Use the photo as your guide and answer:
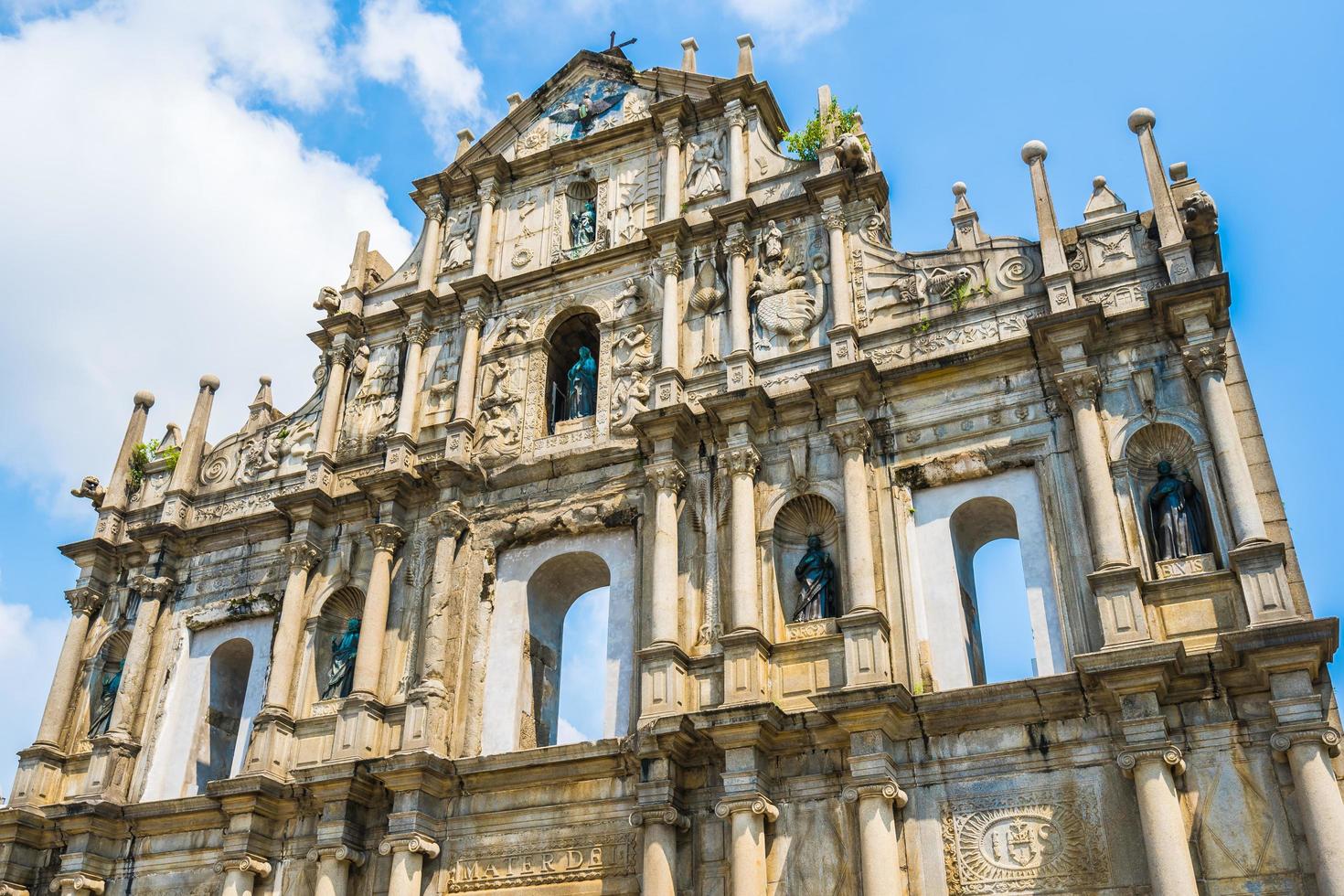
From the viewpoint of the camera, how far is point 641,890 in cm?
1216

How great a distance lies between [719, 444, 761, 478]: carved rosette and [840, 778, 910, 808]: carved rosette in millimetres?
3901

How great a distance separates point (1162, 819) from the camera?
10414 millimetres

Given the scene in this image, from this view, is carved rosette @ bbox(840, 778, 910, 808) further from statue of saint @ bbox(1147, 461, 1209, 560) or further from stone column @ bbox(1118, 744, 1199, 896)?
statue of saint @ bbox(1147, 461, 1209, 560)

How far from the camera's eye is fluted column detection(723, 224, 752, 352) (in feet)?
50.5

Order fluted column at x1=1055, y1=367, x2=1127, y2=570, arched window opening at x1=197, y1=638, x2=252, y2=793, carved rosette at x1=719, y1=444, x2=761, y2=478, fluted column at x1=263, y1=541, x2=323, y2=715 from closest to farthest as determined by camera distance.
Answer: fluted column at x1=1055, y1=367, x2=1127, y2=570 → carved rosette at x1=719, y1=444, x2=761, y2=478 → fluted column at x1=263, y1=541, x2=323, y2=715 → arched window opening at x1=197, y1=638, x2=252, y2=793

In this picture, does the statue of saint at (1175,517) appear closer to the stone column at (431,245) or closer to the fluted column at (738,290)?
the fluted column at (738,290)

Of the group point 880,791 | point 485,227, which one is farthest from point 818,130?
point 880,791

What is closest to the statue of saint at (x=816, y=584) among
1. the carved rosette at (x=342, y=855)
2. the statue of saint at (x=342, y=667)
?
the carved rosette at (x=342, y=855)

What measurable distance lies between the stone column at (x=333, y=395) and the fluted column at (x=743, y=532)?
634 centimetres

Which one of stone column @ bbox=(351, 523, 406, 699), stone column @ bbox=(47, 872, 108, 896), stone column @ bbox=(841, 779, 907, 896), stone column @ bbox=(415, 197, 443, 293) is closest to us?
stone column @ bbox=(841, 779, 907, 896)

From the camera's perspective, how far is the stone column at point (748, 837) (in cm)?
1155

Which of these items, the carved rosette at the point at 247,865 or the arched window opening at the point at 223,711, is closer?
the carved rosette at the point at 247,865

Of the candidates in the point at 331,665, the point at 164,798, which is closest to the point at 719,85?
the point at 331,665

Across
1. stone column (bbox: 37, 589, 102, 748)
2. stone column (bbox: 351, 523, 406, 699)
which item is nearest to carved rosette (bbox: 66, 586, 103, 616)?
stone column (bbox: 37, 589, 102, 748)
